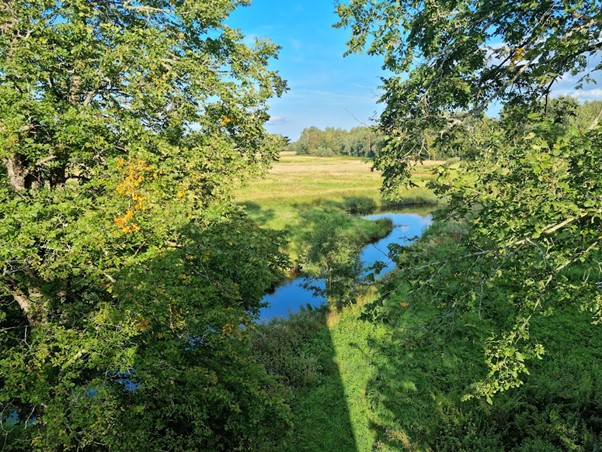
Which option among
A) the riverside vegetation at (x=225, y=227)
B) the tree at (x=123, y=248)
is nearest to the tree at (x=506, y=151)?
the riverside vegetation at (x=225, y=227)

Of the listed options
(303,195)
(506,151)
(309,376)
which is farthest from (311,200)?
(506,151)

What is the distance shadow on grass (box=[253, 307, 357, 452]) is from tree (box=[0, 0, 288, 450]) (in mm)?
2134

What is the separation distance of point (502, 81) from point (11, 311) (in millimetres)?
13895

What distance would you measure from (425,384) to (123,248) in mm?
12166

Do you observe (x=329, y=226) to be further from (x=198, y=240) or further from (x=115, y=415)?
(x=115, y=415)

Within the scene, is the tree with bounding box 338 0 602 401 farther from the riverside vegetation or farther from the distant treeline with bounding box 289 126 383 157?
the distant treeline with bounding box 289 126 383 157

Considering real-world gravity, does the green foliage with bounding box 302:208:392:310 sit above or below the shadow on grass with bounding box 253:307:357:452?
above

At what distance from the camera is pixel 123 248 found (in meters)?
8.87

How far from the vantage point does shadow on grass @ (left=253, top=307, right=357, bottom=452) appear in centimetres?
1266

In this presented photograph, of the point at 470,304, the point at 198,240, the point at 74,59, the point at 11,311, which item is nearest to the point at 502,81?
the point at 470,304

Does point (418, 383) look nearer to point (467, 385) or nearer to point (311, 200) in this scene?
point (467, 385)

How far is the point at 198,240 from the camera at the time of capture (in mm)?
9016

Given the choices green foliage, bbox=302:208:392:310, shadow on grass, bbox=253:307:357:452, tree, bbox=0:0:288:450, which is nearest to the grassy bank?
green foliage, bbox=302:208:392:310

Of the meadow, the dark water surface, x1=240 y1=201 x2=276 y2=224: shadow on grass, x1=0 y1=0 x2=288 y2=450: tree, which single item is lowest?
the dark water surface
